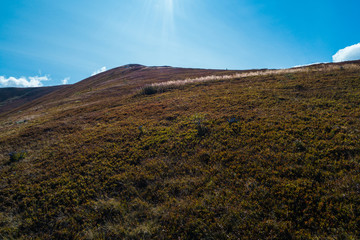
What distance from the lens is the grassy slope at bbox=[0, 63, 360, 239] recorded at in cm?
454

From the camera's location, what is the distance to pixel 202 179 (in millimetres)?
6172

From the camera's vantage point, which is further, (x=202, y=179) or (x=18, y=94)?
(x=18, y=94)

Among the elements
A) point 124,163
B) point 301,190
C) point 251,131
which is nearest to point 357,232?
point 301,190

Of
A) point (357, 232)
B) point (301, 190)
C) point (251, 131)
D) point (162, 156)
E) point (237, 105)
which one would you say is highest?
point (237, 105)

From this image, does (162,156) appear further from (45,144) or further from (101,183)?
(45,144)

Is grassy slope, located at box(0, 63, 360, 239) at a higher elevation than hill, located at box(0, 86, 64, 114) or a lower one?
lower

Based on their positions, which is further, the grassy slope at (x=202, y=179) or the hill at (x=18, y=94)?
the hill at (x=18, y=94)

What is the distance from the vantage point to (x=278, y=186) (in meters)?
5.27

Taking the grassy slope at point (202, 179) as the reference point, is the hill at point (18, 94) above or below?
above

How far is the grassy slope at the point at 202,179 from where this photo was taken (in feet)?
14.9

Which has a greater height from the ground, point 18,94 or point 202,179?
point 18,94

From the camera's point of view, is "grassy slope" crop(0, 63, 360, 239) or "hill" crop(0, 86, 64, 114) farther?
"hill" crop(0, 86, 64, 114)

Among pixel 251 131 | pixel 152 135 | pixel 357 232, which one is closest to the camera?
pixel 357 232

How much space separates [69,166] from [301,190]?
1088 cm
